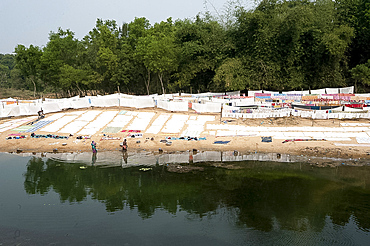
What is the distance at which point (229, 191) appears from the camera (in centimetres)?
2072

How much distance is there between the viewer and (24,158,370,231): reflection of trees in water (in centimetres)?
1767

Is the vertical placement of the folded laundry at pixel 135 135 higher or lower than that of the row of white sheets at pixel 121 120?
lower

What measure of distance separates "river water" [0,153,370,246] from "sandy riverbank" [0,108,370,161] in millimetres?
2820

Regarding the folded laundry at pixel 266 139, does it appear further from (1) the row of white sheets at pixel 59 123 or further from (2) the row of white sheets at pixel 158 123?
(1) the row of white sheets at pixel 59 123

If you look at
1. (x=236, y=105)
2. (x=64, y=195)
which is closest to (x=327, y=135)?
(x=236, y=105)

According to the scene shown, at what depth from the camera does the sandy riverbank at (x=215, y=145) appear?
2766cm

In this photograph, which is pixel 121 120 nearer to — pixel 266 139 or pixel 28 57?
pixel 266 139

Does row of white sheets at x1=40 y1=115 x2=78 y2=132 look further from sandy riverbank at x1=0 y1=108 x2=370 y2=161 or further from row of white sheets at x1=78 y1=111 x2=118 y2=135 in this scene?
row of white sheets at x1=78 y1=111 x2=118 y2=135

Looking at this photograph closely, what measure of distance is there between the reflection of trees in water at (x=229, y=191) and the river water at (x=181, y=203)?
62 mm

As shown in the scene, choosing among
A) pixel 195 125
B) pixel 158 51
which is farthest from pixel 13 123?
pixel 158 51

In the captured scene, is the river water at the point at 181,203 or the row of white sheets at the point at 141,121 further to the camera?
the row of white sheets at the point at 141,121

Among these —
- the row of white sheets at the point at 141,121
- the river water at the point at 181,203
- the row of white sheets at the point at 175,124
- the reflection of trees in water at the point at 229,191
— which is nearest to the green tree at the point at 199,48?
the row of white sheets at the point at 141,121

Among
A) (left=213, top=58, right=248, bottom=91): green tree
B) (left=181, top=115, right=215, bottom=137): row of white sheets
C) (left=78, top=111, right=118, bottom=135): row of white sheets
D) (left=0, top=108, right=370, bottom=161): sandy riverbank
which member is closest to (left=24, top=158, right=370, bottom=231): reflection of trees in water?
(left=0, top=108, right=370, bottom=161): sandy riverbank

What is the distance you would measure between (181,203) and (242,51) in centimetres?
3846
